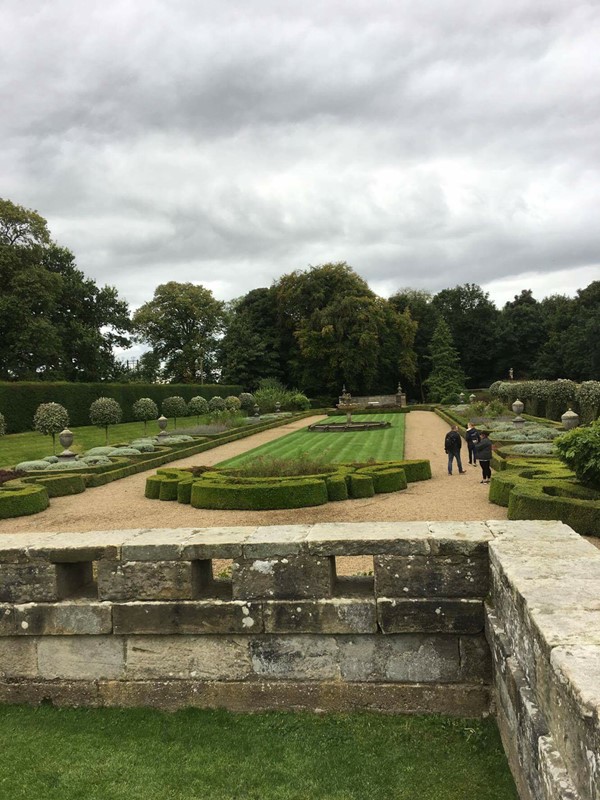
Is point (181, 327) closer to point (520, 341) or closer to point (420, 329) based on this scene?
point (420, 329)

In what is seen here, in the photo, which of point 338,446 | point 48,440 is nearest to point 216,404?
point 48,440

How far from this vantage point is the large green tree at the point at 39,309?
1296 inches

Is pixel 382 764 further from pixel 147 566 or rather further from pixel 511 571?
pixel 147 566

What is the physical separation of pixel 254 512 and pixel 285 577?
24.3 ft

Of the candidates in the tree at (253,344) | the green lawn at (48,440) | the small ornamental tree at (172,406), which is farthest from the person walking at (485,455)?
the tree at (253,344)

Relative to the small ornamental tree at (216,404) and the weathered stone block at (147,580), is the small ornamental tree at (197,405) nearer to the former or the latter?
the small ornamental tree at (216,404)

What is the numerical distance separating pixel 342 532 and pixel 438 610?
2.56 feet

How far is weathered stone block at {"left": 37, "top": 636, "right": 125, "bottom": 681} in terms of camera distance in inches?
160

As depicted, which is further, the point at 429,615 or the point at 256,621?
the point at 256,621

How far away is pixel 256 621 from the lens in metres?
3.89

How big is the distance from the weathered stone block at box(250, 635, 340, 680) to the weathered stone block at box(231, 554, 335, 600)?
30 centimetres

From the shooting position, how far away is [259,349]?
5547cm

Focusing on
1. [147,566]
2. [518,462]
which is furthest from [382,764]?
[518,462]

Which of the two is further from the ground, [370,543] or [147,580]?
[370,543]
